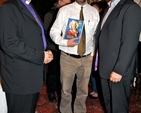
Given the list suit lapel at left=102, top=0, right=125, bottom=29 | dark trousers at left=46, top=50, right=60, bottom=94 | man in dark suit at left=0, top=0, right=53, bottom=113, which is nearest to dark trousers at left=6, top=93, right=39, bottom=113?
man in dark suit at left=0, top=0, right=53, bottom=113

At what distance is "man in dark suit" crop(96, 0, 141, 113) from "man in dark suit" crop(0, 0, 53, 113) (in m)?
0.53

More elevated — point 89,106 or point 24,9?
point 24,9

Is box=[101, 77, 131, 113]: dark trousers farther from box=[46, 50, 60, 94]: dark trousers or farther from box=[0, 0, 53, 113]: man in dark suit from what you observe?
box=[46, 50, 60, 94]: dark trousers

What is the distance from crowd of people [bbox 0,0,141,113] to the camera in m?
1.28

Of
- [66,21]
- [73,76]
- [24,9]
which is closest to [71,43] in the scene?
[66,21]

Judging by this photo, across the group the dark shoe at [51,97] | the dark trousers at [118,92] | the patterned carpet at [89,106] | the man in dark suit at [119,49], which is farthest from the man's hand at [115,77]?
the dark shoe at [51,97]

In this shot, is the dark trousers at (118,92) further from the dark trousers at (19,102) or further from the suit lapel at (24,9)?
the suit lapel at (24,9)

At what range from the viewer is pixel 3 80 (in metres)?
1.40

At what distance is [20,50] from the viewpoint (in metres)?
1.26

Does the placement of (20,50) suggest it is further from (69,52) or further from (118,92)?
(118,92)

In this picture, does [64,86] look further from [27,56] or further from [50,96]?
[27,56]

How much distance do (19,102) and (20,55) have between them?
1.26 feet

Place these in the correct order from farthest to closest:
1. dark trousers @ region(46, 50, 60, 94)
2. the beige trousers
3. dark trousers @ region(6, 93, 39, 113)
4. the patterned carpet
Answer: dark trousers @ region(46, 50, 60, 94) < the patterned carpet < the beige trousers < dark trousers @ region(6, 93, 39, 113)

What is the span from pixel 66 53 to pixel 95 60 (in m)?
0.31
